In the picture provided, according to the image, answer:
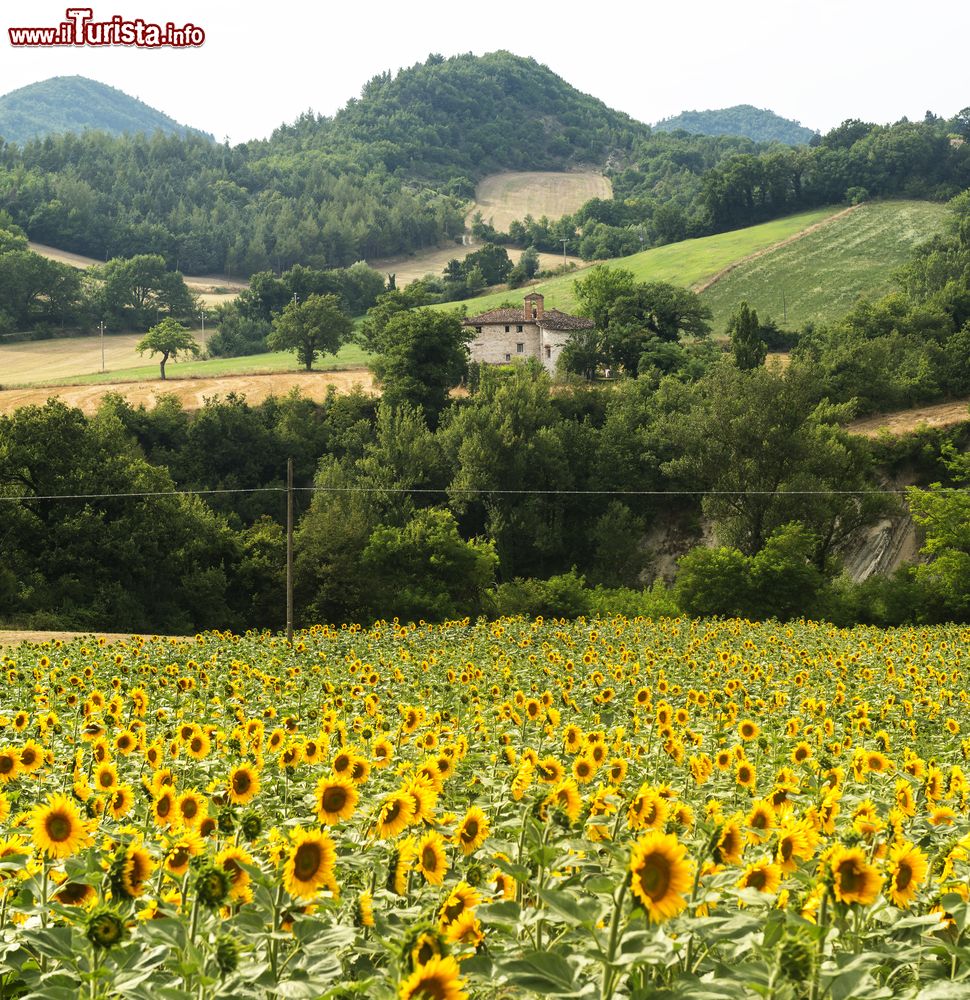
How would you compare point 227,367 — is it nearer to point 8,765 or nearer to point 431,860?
point 8,765

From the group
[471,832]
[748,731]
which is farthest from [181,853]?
[748,731]

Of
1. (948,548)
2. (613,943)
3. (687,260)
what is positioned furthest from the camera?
(687,260)

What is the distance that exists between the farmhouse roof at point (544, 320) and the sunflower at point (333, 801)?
77210 mm

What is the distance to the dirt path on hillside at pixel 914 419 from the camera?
59.4 meters

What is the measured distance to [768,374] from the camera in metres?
49.1

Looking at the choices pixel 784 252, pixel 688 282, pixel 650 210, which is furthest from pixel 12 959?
pixel 650 210

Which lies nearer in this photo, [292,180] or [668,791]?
[668,791]

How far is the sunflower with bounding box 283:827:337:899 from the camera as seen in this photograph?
2.88 m

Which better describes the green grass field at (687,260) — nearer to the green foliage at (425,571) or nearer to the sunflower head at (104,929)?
the green foliage at (425,571)

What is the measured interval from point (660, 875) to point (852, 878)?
0.63 m

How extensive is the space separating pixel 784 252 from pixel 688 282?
37.8 ft

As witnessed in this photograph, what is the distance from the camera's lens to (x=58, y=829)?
3.58 metres

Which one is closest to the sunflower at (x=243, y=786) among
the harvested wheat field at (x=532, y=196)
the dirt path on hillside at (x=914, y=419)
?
the dirt path on hillside at (x=914, y=419)

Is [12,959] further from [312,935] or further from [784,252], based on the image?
[784,252]
